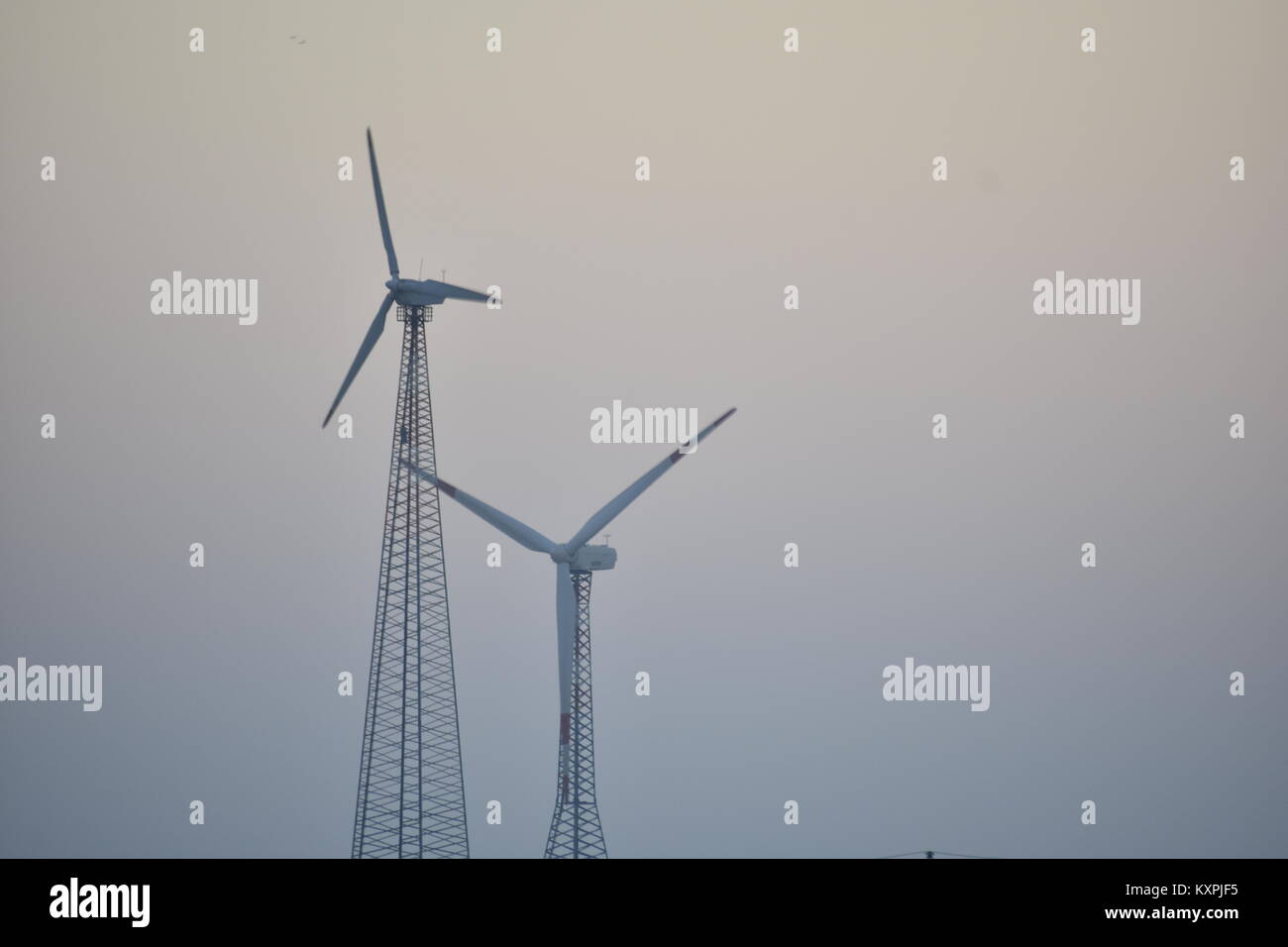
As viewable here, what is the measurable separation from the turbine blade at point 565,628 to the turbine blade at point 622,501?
4.47ft

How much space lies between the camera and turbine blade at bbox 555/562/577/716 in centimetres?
10125

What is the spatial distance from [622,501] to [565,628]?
20.8 ft

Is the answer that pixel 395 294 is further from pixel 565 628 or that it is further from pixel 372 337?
pixel 565 628

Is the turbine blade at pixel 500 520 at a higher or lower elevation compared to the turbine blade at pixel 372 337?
lower

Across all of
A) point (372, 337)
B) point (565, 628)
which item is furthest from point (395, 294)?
point (565, 628)

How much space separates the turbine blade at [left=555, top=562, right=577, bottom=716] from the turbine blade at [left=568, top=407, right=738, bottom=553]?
4.47 feet

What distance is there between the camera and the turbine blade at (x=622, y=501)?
322 feet

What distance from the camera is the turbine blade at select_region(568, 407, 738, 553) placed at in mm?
98188

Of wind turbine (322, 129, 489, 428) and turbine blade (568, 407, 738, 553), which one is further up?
wind turbine (322, 129, 489, 428)

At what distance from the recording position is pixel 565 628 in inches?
3981
